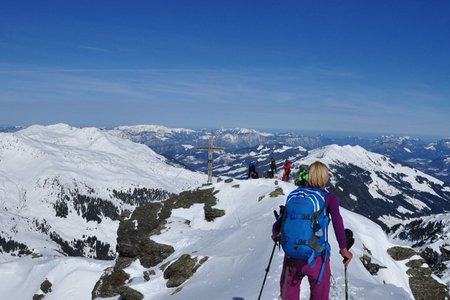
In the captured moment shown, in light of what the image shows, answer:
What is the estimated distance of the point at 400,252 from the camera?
4425 cm

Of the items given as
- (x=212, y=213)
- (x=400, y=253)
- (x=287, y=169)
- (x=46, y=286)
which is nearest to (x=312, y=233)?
(x=400, y=253)

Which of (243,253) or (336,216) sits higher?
(336,216)

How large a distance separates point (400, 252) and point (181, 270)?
1049 inches

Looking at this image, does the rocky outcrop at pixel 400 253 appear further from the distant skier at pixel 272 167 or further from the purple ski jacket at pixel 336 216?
the purple ski jacket at pixel 336 216

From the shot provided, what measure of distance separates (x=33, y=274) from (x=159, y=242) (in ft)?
262

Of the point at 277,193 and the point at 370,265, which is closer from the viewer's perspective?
the point at 370,265

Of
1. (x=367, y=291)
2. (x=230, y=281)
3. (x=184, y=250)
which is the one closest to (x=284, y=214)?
(x=367, y=291)

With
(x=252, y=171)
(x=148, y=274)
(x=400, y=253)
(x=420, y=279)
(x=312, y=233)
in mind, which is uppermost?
(x=312, y=233)

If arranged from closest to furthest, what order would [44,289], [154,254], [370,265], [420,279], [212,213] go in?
[370,265] → [420,279] → [154,254] → [212,213] → [44,289]

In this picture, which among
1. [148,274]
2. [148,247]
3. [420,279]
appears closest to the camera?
[148,274]

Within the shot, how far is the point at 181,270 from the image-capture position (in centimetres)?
3241

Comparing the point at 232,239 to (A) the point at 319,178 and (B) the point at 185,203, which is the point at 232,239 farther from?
(A) the point at 319,178

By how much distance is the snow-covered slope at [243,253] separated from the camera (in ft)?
61.4

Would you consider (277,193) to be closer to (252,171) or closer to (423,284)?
(252,171)
